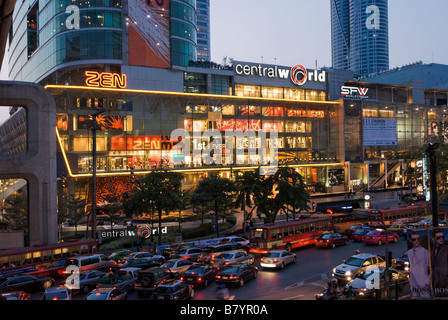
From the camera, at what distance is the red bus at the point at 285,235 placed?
3052 centimetres

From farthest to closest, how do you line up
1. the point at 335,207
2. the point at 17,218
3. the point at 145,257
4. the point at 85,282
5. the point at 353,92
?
the point at 353,92, the point at 335,207, the point at 17,218, the point at 145,257, the point at 85,282

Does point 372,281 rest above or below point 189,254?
above

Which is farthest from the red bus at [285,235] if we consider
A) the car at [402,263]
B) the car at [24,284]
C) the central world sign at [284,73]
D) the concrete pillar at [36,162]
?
the central world sign at [284,73]

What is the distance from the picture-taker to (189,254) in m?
29.1

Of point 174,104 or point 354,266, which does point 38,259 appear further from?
point 174,104

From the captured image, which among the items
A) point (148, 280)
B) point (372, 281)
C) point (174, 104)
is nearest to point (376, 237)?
point (372, 281)

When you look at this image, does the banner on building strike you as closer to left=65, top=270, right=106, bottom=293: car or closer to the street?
the street

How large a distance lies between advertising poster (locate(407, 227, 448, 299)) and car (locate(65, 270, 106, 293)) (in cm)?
1689

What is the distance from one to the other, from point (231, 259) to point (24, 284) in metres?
12.5

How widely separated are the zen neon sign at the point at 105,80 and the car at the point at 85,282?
138 ft

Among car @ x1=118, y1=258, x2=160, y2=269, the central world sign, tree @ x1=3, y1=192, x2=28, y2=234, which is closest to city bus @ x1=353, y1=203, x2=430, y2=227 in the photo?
car @ x1=118, y1=258, x2=160, y2=269

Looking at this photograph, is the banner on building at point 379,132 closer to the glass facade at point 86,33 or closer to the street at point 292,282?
the glass facade at point 86,33
